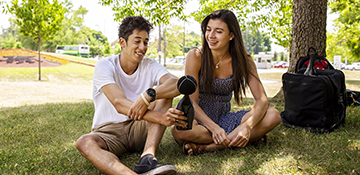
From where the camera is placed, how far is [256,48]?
98.6 metres

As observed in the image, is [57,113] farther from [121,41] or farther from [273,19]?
[273,19]

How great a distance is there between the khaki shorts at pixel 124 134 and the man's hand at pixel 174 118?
45cm

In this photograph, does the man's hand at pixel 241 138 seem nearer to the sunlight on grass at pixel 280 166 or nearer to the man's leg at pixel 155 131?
the sunlight on grass at pixel 280 166

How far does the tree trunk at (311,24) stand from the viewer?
5.41 meters

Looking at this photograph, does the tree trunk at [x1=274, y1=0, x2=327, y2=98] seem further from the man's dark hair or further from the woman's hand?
the man's dark hair

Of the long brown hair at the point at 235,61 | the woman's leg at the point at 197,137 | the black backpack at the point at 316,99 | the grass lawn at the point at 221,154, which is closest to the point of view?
the grass lawn at the point at 221,154

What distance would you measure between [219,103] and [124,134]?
1159 millimetres

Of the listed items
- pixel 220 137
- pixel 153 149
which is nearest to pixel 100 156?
pixel 153 149

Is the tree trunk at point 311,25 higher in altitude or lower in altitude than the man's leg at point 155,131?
higher

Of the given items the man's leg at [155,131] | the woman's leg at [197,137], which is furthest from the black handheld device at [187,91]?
the woman's leg at [197,137]

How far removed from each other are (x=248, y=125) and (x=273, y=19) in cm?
925

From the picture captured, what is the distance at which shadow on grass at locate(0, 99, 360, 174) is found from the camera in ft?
8.39

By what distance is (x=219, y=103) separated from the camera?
131 inches

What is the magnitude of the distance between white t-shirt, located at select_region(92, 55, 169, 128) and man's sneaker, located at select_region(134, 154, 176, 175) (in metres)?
0.77
